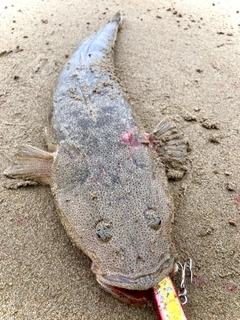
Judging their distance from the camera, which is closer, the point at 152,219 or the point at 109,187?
the point at 152,219

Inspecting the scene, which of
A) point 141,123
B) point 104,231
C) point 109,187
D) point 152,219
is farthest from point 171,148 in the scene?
point 104,231

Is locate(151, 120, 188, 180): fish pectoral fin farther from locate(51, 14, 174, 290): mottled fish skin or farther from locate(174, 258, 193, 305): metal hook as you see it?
locate(174, 258, 193, 305): metal hook

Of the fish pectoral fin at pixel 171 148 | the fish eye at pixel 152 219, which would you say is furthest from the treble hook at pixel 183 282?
the fish pectoral fin at pixel 171 148

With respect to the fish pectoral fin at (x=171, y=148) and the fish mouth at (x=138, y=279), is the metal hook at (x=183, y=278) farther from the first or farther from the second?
the fish pectoral fin at (x=171, y=148)

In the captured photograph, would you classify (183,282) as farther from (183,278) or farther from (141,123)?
(141,123)

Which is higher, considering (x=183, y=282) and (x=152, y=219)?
(x=152, y=219)

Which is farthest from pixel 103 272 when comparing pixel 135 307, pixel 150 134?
pixel 150 134
